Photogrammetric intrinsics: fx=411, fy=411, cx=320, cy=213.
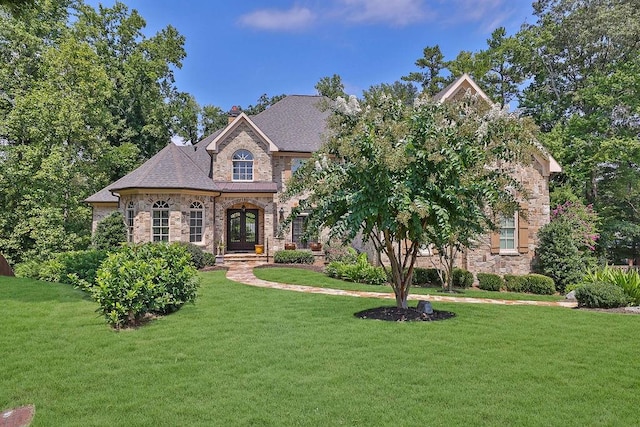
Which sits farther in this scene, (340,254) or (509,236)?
(340,254)

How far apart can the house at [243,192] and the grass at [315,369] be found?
9.01 metres

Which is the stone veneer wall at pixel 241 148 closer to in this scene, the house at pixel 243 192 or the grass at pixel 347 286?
the house at pixel 243 192

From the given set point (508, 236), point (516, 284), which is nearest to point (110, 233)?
point (516, 284)

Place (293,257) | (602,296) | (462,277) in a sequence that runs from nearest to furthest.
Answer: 1. (602,296)
2. (462,277)
3. (293,257)

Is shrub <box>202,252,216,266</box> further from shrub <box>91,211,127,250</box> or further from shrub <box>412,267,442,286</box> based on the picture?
shrub <box>412,267,442,286</box>

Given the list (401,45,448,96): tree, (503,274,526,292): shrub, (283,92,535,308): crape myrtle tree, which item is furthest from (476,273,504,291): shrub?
(401,45,448,96): tree

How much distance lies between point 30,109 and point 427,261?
21721mm

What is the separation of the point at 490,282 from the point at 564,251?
3.70 meters

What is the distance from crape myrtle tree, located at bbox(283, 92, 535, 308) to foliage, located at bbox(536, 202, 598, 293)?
986cm

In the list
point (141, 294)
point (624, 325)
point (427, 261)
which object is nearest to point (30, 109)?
point (141, 294)

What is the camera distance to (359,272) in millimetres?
15500

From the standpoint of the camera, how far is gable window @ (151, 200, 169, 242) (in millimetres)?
19297

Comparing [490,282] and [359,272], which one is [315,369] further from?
[490,282]

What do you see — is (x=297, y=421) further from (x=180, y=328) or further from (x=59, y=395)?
(x=180, y=328)
